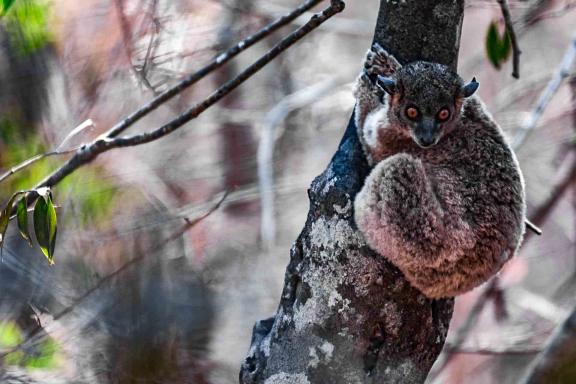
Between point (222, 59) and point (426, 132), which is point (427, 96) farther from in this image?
point (222, 59)

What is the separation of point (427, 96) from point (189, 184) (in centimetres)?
454

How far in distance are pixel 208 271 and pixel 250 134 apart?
6.02 ft

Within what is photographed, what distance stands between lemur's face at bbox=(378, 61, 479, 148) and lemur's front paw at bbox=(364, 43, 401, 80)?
0.06 m

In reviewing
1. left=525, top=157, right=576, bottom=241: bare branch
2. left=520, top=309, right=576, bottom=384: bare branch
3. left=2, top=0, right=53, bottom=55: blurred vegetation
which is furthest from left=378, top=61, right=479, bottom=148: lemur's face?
left=525, top=157, right=576, bottom=241: bare branch

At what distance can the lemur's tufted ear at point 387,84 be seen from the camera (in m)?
3.59

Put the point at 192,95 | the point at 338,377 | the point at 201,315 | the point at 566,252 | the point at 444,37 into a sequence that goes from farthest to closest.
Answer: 1. the point at 566,252
2. the point at 192,95
3. the point at 201,315
4. the point at 444,37
5. the point at 338,377

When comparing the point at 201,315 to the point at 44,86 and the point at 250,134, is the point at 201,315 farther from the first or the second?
the point at 250,134

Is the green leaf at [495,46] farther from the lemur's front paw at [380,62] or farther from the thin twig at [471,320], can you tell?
the thin twig at [471,320]

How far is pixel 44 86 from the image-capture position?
257 inches

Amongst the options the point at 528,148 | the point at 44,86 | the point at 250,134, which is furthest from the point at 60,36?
the point at 528,148

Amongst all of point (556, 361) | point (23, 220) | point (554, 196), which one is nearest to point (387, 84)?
point (556, 361)

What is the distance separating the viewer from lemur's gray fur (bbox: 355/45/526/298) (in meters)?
3.41

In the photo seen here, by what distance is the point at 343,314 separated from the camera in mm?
3354

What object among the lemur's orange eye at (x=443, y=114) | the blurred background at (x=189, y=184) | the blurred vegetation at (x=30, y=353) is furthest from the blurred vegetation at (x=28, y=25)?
the lemur's orange eye at (x=443, y=114)
